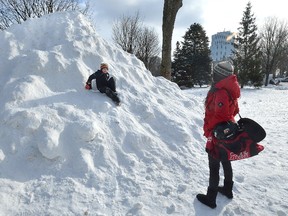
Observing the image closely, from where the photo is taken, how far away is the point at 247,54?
31766 millimetres

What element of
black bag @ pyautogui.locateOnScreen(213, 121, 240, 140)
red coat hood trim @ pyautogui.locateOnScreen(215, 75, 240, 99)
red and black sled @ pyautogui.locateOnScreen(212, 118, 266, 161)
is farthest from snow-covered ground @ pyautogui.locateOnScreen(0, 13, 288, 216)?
red coat hood trim @ pyautogui.locateOnScreen(215, 75, 240, 99)

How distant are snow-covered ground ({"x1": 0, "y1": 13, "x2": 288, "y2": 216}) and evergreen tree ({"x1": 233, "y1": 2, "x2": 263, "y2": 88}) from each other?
81.6 feet

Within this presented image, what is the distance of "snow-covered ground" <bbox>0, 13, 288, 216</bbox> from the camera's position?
11.1ft

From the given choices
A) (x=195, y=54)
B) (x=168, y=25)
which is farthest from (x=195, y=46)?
(x=168, y=25)

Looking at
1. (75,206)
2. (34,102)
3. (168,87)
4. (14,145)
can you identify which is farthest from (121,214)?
(168,87)

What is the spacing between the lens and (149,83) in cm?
701

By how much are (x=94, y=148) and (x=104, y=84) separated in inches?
68.8

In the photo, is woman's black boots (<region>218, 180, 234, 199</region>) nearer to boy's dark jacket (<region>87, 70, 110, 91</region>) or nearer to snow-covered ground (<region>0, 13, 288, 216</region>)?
snow-covered ground (<region>0, 13, 288, 216</region>)

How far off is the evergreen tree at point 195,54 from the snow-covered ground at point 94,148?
29.9 metres

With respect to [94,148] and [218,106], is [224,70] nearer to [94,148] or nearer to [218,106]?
[218,106]

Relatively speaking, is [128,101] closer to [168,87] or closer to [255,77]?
[168,87]

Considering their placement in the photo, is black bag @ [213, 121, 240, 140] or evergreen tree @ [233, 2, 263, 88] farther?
evergreen tree @ [233, 2, 263, 88]

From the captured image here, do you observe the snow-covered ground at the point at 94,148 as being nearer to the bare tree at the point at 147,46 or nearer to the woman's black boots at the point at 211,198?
the woman's black boots at the point at 211,198

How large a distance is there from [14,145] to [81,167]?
0.99 m
